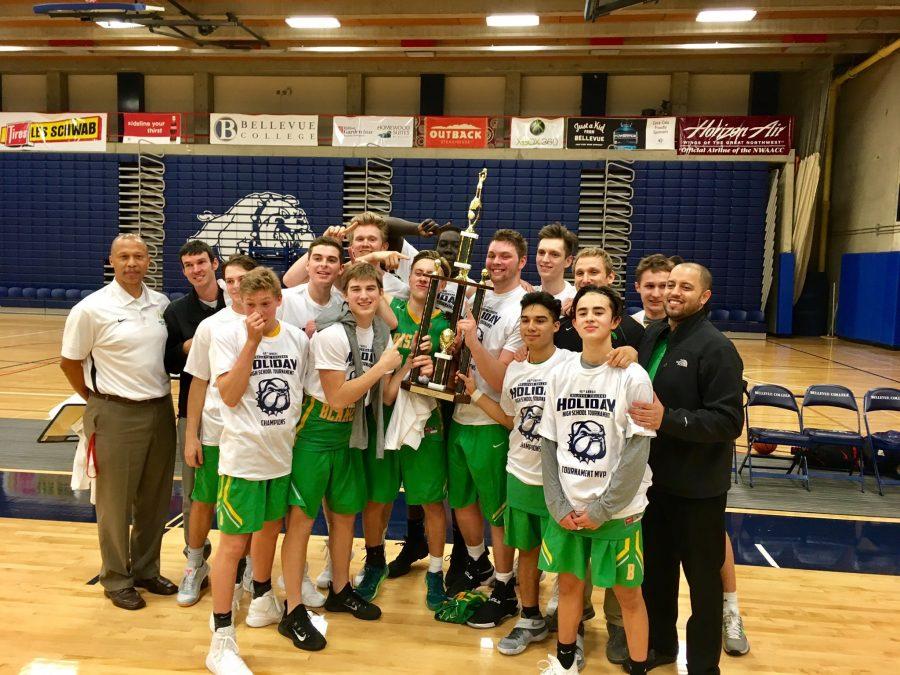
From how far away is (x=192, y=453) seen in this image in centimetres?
343

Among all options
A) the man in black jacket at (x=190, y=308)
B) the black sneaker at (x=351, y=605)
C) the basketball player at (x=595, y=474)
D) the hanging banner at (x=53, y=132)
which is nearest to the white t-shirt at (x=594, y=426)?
the basketball player at (x=595, y=474)

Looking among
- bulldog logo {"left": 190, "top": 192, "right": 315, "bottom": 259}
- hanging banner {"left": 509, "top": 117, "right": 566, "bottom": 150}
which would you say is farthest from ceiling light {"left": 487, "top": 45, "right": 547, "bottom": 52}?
bulldog logo {"left": 190, "top": 192, "right": 315, "bottom": 259}

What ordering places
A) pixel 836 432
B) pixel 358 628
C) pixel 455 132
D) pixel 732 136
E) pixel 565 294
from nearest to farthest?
pixel 358 628, pixel 565 294, pixel 836 432, pixel 732 136, pixel 455 132

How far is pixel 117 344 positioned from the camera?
352 cm

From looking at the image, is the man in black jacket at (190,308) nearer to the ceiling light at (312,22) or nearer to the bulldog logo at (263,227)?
the ceiling light at (312,22)

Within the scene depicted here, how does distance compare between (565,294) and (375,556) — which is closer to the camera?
(375,556)

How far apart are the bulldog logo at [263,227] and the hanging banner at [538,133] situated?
5.43 meters

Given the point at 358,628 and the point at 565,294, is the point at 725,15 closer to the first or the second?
the point at 565,294

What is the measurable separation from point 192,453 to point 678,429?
2.31 m

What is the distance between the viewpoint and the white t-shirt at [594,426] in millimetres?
2727

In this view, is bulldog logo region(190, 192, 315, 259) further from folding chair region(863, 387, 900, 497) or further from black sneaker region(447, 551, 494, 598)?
black sneaker region(447, 551, 494, 598)

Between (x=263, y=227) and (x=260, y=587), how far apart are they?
14.6m

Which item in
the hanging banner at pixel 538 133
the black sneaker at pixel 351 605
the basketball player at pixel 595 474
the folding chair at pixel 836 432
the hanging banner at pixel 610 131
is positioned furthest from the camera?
the hanging banner at pixel 538 133

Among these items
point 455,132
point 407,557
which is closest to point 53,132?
point 455,132
